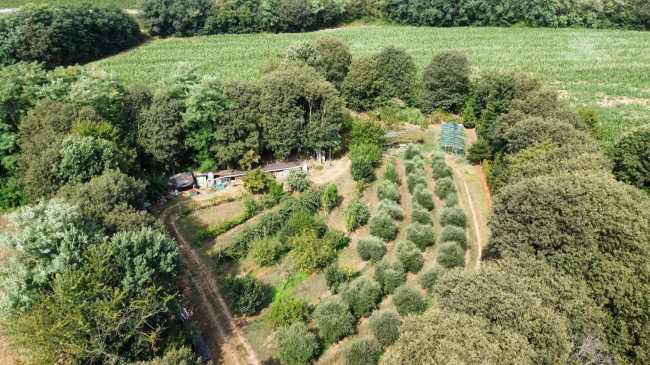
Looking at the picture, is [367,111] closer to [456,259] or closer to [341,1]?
[456,259]

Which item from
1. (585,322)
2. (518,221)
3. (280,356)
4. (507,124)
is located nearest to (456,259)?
(518,221)

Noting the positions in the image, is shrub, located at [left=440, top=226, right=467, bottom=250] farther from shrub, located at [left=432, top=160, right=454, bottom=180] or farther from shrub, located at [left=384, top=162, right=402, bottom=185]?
shrub, located at [left=432, top=160, right=454, bottom=180]

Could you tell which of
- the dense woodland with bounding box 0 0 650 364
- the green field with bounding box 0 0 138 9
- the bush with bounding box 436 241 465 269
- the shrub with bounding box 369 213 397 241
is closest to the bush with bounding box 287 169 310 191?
the dense woodland with bounding box 0 0 650 364

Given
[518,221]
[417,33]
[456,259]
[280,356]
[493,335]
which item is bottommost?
[280,356]

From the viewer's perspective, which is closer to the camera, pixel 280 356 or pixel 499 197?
pixel 280 356

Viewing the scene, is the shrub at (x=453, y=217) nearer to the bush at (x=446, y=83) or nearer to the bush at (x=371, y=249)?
the bush at (x=371, y=249)

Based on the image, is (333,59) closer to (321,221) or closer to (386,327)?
(321,221)

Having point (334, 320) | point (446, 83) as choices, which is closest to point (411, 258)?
point (334, 320)
